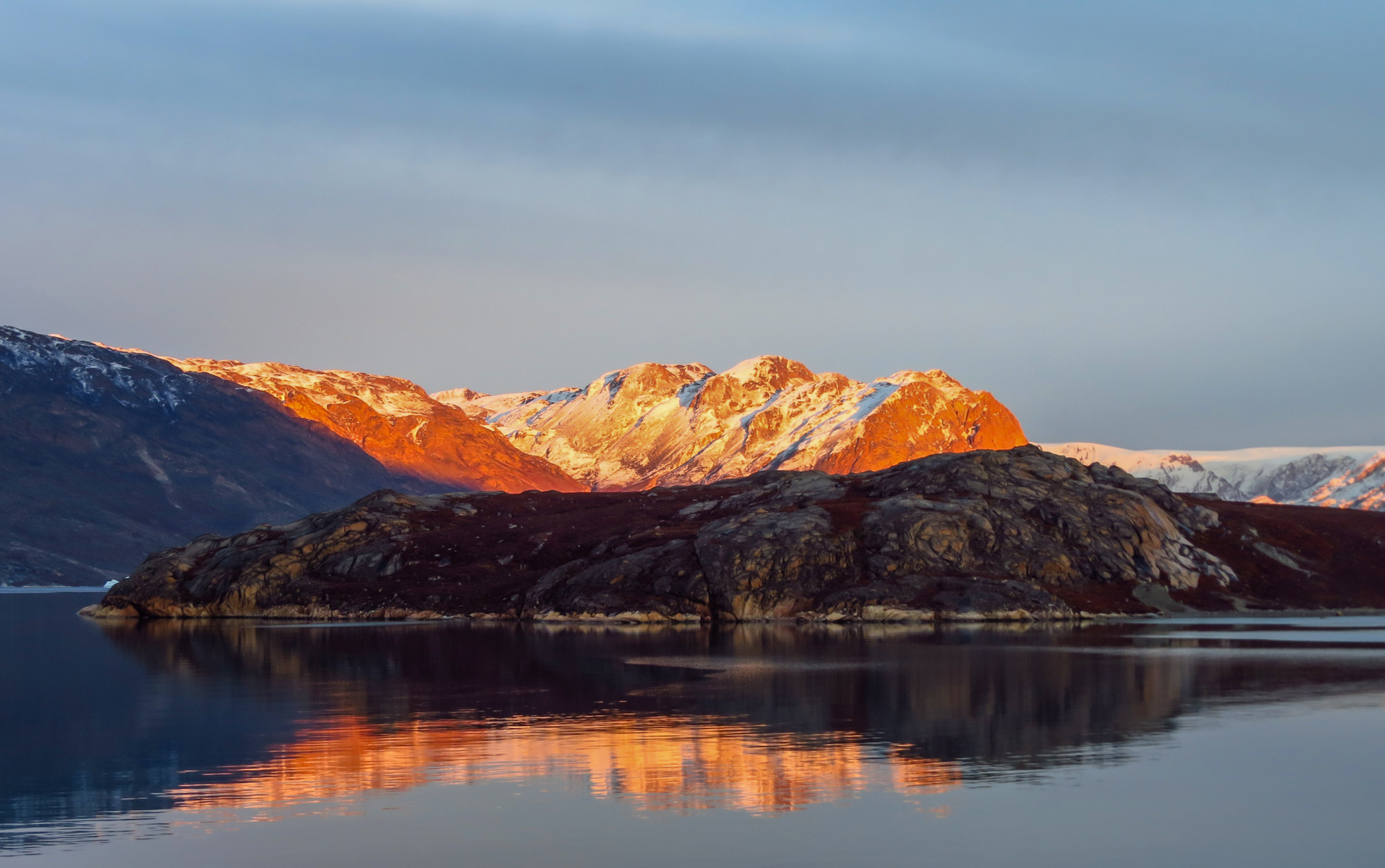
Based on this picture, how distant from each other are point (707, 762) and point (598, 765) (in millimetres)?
3508

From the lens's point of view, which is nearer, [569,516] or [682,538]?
[682,538]

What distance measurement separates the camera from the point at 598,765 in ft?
143

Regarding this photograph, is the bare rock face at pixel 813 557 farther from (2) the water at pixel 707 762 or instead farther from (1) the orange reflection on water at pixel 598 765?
(1) the orange reflection on water at pixel 598 765

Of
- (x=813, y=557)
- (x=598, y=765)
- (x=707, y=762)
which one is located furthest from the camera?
(x=813, y=557)

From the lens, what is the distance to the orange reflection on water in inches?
1502

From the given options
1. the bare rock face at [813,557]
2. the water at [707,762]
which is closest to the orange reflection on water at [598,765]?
the water at [707,762]

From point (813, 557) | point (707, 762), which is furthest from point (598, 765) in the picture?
point (813, 557)

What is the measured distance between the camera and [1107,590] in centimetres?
15588

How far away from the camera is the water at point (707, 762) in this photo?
31625mm

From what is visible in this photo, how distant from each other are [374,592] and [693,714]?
391ft

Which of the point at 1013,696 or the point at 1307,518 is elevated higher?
the point at 1307,518

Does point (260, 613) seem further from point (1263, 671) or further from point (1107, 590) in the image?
point (1263, 671)

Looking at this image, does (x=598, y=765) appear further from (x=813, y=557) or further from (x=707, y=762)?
(x=813, y=557)

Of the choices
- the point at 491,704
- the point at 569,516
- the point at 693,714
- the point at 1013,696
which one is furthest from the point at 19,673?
the point at 569,516
